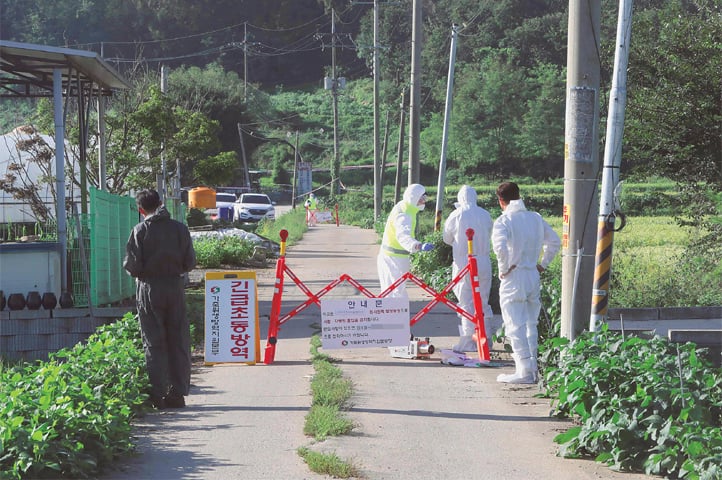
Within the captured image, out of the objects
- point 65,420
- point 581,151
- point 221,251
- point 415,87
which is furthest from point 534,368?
point 415,87

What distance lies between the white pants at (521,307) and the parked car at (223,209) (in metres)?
37.9

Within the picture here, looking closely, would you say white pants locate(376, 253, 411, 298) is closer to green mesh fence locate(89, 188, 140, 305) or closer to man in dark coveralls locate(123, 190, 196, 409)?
man in dark coveralls locate(123, 190, 196, 409)

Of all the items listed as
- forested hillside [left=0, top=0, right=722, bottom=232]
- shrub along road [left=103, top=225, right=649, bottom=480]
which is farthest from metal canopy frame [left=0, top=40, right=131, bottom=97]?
forested hillside [left=0, top=0, right=722, bottom=232]

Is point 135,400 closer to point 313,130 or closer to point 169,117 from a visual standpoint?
point 169,117

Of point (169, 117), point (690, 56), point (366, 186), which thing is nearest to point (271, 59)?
point (366, 186)

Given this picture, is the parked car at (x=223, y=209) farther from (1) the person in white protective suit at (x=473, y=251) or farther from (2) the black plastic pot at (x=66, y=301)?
(1) the person in white protective suit at (x=473, y=251)

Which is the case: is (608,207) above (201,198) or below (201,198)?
below

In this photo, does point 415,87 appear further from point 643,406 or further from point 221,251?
point 643,406

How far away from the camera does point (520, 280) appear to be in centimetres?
1048

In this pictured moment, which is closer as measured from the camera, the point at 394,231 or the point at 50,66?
the point at 394,231

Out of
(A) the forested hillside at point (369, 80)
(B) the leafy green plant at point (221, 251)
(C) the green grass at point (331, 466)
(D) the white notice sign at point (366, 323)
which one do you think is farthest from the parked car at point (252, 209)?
(C) the green grass at point (331, 466)

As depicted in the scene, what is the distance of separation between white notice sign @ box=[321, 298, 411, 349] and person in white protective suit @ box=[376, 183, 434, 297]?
61 cm

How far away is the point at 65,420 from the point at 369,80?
10945 cm

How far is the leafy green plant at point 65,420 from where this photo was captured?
6598mm
